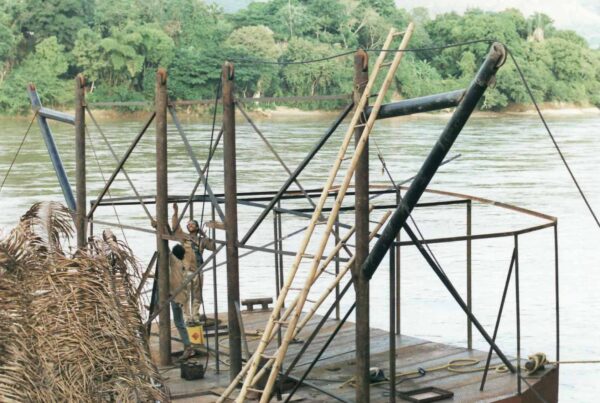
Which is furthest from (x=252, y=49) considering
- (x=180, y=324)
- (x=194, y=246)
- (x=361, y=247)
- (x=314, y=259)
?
(x=314, y=259)

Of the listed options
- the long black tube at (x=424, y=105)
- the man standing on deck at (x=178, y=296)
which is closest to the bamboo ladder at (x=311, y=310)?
the long black tube at (x=424, y=105)

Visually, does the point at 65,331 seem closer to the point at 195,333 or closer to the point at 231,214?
the point at 231,214

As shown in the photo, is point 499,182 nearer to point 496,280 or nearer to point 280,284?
point 496,280

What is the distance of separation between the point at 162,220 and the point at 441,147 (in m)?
4.68

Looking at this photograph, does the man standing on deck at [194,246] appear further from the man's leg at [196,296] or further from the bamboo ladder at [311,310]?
the bamboo ladder at [311,310]

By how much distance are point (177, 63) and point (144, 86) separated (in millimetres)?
3204

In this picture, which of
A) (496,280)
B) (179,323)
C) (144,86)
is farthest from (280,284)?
(144,86)

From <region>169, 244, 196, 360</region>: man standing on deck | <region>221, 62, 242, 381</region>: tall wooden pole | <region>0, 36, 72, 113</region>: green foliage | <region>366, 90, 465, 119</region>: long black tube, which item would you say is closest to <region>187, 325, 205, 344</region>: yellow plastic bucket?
<region>169, 244, 196, 360</region>: man standing on deck

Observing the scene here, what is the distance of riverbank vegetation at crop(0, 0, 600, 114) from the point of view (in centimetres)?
8012

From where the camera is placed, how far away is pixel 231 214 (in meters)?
14.6

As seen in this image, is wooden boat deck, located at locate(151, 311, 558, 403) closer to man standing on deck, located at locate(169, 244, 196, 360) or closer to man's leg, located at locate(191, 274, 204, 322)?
man standing on deck, located at locate(169, 244, 196, 360)

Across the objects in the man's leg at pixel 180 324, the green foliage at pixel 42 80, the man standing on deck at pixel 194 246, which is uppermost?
the man standing on deck at pixel 194 246

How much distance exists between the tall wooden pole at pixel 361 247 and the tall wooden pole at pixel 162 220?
3.30m

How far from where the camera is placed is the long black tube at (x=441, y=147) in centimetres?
1163
